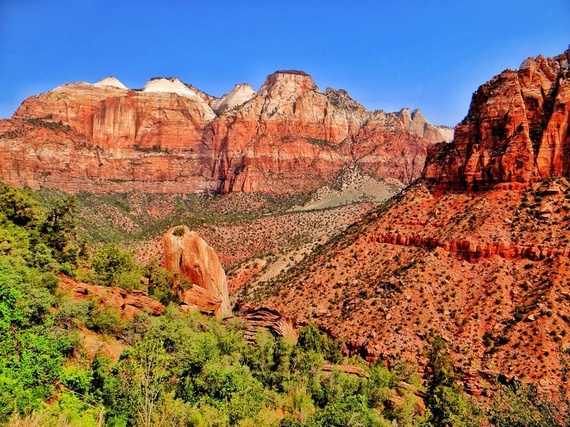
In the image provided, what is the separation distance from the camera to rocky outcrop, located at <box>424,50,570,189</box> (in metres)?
54.1

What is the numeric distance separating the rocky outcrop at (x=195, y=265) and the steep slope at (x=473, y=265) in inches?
395

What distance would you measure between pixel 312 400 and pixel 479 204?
34.8m

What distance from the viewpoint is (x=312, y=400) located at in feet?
90.5

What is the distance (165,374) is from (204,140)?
162 m

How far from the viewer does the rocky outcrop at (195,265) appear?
44312 millimetres

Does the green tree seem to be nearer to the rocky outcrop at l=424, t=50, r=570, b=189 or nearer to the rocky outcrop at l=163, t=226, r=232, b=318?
the rocky outcrop at l=163, t=226, r=232, b=318

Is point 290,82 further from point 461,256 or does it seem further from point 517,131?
point 461,256

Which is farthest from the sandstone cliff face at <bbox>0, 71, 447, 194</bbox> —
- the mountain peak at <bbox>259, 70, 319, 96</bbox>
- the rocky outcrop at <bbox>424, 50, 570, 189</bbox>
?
the rocky outcrop at <bbox>424, 50, 570, 189</bbox>

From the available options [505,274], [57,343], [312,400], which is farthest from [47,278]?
[505,274]

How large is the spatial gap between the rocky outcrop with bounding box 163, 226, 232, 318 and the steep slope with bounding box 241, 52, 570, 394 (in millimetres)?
10033

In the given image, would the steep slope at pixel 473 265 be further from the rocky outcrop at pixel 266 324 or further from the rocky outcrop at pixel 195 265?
the rocky outcrop at pixel 195 265

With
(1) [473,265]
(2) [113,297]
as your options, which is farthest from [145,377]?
(1) [473,265]

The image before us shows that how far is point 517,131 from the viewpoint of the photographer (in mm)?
55344

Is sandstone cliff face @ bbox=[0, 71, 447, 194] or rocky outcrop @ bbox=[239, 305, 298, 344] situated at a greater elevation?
sandstone cliff face @ bbox=[0, 71, 447, 194]
